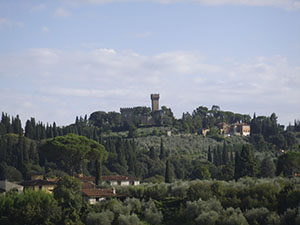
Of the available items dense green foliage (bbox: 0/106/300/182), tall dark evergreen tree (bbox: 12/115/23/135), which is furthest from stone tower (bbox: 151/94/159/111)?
tall dark evergreen tree (bbox: 12/115/23/135)

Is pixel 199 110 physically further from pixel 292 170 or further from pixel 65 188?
pixel 65 188

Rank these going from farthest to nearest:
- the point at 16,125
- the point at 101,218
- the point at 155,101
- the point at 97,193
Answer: the point at 155,101 < the point at 16,125 < the point at 97,193 < the point at 101,218

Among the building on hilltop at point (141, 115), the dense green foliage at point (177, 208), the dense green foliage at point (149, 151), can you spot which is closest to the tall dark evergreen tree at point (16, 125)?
the dense green foliage at point (149, 151)

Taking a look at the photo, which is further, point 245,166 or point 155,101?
point 155,101

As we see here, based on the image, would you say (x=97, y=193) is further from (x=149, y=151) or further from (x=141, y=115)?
(x=141, y=115)

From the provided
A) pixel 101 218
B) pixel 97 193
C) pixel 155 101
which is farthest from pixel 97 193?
pixel 155 101

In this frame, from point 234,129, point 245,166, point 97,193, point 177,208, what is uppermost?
point 234,129

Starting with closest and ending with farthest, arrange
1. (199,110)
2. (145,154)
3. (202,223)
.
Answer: (202,223) → (145,154) → (199,110)

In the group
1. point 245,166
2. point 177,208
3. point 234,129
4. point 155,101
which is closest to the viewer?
point 177,208

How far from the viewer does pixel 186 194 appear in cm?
5066

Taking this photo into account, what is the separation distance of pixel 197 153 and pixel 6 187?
2489 inches

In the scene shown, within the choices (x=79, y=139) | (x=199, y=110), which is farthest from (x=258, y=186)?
(x=199, y=110)

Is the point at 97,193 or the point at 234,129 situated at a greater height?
the point at 234,129

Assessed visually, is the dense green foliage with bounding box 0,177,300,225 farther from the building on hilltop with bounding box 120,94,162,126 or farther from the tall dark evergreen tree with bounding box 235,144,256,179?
the building on hilltop with bounding box 120,94,162,126
